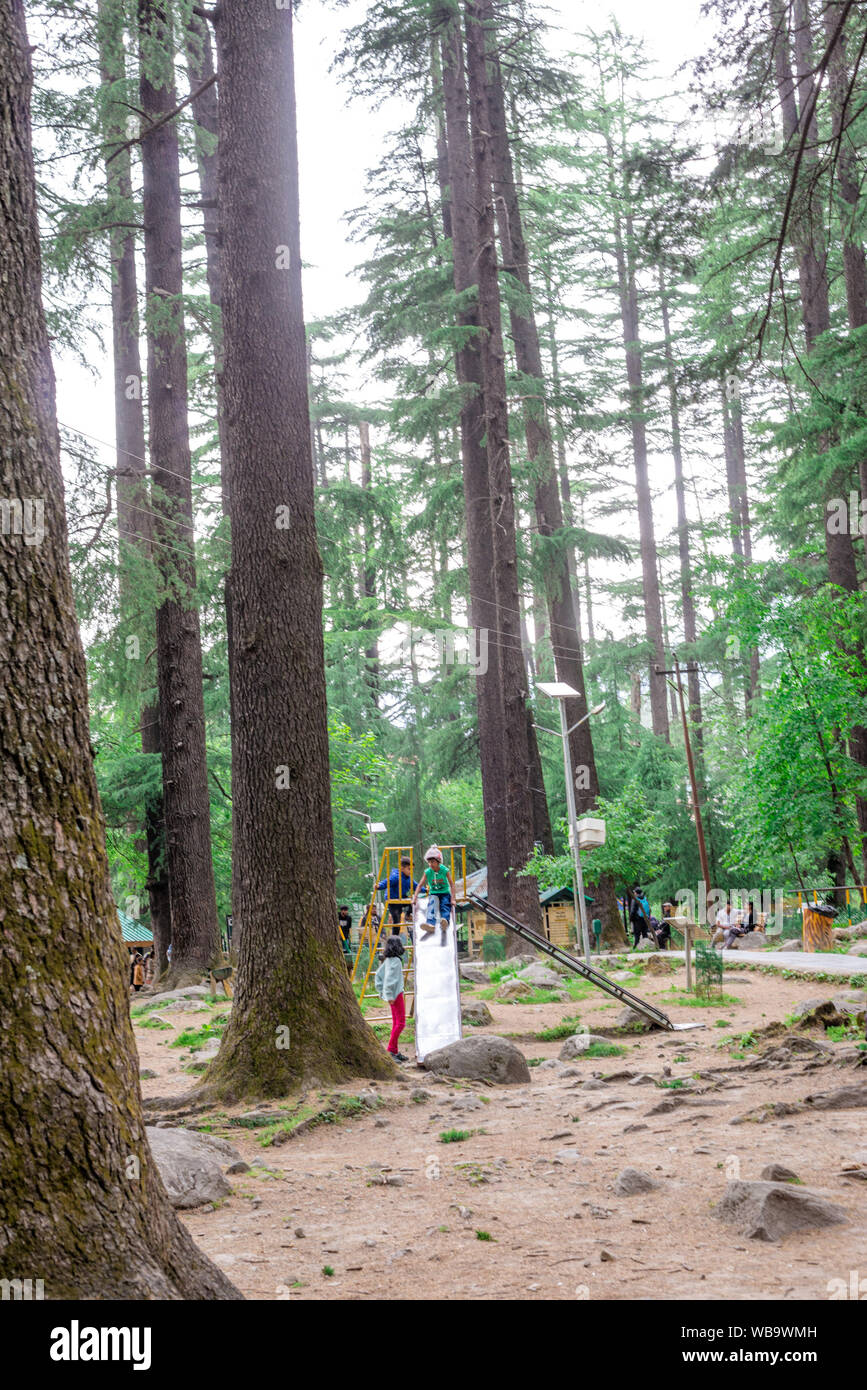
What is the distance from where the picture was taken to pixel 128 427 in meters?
21.0

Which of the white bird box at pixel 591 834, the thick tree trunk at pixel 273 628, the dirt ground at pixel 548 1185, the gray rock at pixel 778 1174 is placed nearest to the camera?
the dirt ground at pixel 548 1185

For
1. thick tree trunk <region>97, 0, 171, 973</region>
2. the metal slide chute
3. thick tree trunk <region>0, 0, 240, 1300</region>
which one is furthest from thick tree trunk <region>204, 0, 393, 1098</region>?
thick tree trunk <region>0, 0, 240, 1300</region>

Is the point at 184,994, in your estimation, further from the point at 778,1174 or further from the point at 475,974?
the point at 778,1174

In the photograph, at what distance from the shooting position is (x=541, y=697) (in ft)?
111

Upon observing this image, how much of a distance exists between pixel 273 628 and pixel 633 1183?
188 inches

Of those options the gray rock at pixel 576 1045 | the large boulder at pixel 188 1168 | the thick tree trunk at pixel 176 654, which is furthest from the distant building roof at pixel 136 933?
the large boulder at pixel 188 1168

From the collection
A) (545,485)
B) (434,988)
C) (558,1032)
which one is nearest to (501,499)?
(545,485)

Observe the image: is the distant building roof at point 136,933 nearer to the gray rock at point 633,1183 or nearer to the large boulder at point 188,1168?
the large boulder at point 188,1168

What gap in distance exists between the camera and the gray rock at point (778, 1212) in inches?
169

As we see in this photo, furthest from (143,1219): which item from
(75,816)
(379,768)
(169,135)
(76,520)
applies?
(379,768)

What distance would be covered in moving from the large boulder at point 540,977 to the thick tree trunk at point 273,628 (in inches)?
286

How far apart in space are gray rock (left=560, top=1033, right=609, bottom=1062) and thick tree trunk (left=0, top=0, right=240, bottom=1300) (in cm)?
704

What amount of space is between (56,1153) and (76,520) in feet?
28.9
